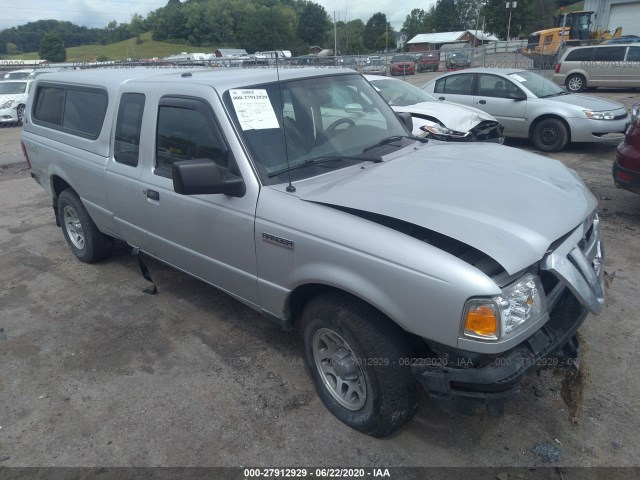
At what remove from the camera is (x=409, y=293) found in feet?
7.60

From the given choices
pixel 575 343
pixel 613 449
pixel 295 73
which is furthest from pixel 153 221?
pixel 613 449

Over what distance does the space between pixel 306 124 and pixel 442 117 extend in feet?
16.6

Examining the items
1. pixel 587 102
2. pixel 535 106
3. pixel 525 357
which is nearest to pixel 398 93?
pixel 535 106

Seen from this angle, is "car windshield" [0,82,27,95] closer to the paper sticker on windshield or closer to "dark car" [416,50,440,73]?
the paper sticker on windshield

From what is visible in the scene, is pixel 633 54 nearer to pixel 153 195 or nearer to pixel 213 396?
pixel 153 195

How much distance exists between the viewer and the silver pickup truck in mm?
2317

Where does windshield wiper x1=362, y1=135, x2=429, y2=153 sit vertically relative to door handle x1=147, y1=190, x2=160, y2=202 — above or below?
above

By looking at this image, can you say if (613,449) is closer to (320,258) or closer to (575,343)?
(575,343)

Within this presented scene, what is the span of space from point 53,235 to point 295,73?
175 inches

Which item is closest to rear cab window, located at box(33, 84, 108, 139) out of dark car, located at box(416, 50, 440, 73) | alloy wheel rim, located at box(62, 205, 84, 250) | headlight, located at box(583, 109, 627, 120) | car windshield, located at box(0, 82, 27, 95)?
alloy wheel rim, located at box(62, 205, 84, 250)

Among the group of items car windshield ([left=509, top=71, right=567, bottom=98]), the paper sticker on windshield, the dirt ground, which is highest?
the paper sticker on windshield

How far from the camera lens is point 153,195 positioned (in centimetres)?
373

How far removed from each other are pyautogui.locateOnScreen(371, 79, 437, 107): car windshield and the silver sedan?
1773 millimetres

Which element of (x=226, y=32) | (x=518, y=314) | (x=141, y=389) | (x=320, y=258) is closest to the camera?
(x=518, y=314)
